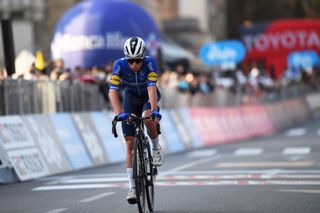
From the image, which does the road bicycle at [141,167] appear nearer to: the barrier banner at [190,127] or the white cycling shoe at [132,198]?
the white cycling shoe at [132,198]

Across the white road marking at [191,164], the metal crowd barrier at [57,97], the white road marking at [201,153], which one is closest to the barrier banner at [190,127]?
the metal crowd barrier at [57,97]

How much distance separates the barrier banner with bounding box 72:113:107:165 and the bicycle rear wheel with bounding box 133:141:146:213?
9.51 metres

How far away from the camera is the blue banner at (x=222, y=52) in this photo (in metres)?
42.4

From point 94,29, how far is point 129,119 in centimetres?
2078

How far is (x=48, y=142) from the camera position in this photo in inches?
773

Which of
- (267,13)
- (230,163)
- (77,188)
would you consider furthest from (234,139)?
(267,13)

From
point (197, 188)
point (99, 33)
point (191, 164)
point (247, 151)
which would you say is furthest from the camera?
point (99, 33)

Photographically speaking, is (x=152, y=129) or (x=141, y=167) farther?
(x=152, y=129)

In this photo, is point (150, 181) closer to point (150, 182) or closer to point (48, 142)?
point (150, 182)

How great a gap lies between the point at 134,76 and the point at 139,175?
123 centimetres

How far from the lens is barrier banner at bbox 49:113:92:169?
20438mm

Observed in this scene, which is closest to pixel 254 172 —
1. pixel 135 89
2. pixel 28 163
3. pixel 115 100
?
pixel 28 163

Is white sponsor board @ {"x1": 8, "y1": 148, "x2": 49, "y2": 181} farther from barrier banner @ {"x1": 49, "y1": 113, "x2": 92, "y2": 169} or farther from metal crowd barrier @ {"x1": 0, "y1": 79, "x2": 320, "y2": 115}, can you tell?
barrier banner @ {"x1": 49, "y1": 113, "x2": 92, "y2": 169}

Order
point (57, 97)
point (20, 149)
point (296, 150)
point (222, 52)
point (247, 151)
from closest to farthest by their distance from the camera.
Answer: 1. point (20, 149)
2. point (57, 97)
3. point (296, 150)
4. point (247, 151)
5. point (222, 52)
